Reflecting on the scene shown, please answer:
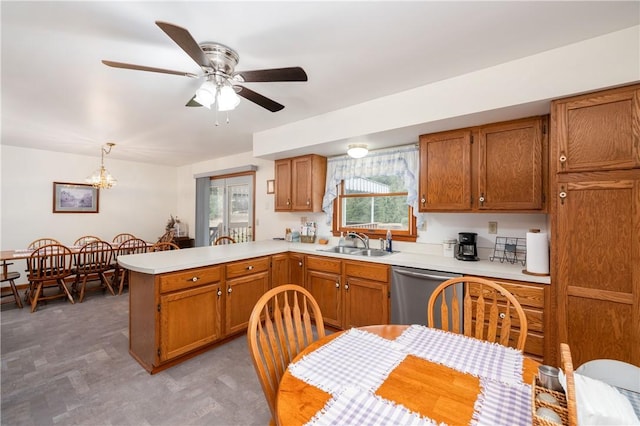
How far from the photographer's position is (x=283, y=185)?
3.86 m

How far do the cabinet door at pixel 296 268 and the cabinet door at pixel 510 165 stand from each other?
1934 mm

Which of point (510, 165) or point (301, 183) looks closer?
point (510, 165)

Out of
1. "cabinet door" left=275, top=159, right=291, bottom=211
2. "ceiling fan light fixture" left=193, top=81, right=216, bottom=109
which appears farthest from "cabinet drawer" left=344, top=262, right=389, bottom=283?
"ceiling fan light fixture" left=193, top=81, right=216, bottom=109

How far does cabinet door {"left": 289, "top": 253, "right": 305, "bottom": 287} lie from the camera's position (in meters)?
3.26

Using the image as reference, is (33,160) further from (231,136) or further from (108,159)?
(231,136)

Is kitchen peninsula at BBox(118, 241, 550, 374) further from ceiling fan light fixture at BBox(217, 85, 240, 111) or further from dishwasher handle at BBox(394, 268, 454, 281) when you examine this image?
ceiling fan light fixture at BBox(217, 85, 240, 111)

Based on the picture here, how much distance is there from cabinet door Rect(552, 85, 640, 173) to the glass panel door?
410 cm

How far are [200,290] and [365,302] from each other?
5.09ft

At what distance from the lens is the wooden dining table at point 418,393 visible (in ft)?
2.70

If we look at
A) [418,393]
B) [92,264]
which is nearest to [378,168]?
[418,393]

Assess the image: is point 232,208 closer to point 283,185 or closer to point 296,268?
point 283,185

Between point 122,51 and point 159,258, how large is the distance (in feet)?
5.35

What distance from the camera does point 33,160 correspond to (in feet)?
15.2

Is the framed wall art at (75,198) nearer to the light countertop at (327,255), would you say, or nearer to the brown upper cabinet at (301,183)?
the light countertop at (327,255)
